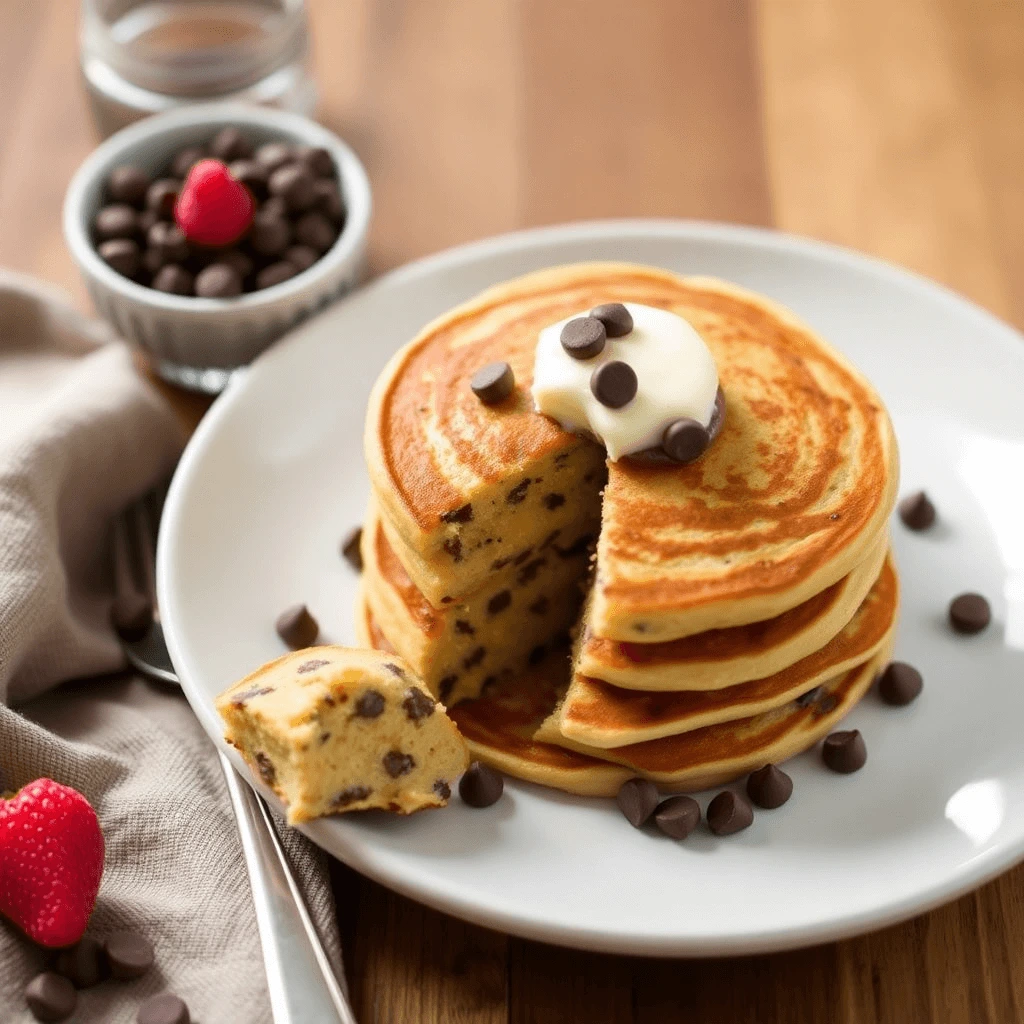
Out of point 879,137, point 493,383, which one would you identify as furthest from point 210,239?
point 879,137

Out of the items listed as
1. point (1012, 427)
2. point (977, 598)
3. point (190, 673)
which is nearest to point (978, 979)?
point (977, 598)

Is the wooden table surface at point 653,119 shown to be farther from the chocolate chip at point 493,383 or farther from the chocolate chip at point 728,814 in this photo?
the chocolate chip at point 728,814

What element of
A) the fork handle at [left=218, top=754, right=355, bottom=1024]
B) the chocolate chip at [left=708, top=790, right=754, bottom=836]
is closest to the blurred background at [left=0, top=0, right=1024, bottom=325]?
the chocolate chip at [left=708, top=790, right=754, bottom=836]

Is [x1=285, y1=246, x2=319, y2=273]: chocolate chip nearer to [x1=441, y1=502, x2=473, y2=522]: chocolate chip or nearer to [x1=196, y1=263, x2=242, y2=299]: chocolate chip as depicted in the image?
[x1=196, y1=263, x2=242, y2=299]: chocolate chip

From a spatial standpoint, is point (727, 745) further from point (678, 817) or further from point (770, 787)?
point (678, 817)

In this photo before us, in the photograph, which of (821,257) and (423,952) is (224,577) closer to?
(423,952)
